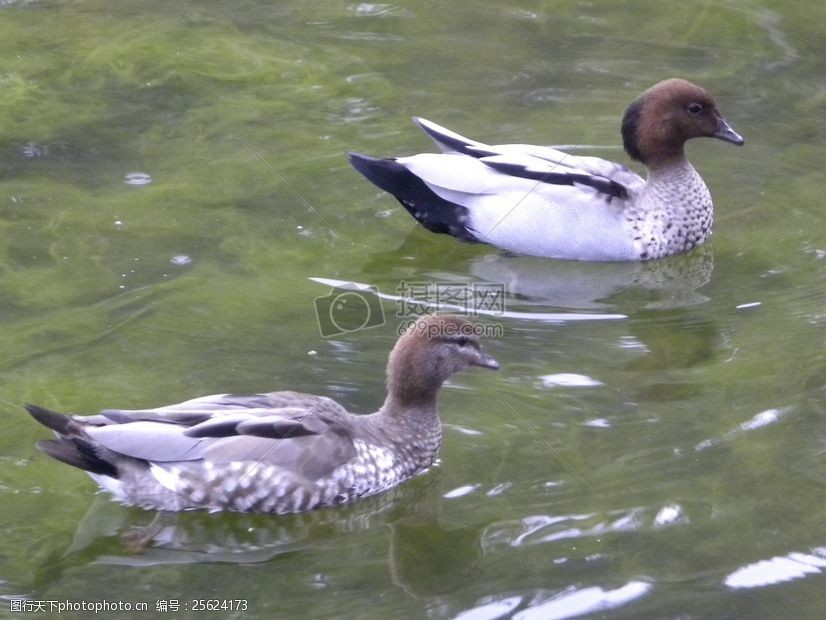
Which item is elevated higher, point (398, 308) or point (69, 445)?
point (69, 445)

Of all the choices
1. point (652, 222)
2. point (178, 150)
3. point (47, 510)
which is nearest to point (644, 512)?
point (47, 510)

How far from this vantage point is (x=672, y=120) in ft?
30.2

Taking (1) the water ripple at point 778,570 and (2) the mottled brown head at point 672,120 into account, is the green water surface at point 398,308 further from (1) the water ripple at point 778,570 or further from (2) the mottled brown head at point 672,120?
(2) the mottled brown head at point 672,120

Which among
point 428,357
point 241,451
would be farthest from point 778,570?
point 241,451

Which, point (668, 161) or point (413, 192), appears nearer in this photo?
point (413, 192)

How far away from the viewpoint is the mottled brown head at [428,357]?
6.48 metres

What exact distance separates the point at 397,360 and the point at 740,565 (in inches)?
73.7

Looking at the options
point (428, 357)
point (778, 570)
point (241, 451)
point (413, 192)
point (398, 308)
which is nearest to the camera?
point (778, 570)

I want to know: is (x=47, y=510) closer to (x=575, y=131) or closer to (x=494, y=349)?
(x=494, y=349)

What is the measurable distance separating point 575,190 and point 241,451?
142 inches

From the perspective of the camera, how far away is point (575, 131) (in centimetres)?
1040

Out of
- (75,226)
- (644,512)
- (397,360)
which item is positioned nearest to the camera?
(644,512)

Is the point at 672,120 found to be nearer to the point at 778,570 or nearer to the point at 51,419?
the point at 778,570

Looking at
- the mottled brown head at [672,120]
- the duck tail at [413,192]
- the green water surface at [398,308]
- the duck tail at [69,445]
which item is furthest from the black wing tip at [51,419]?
the mottled brown head at [672,120]
